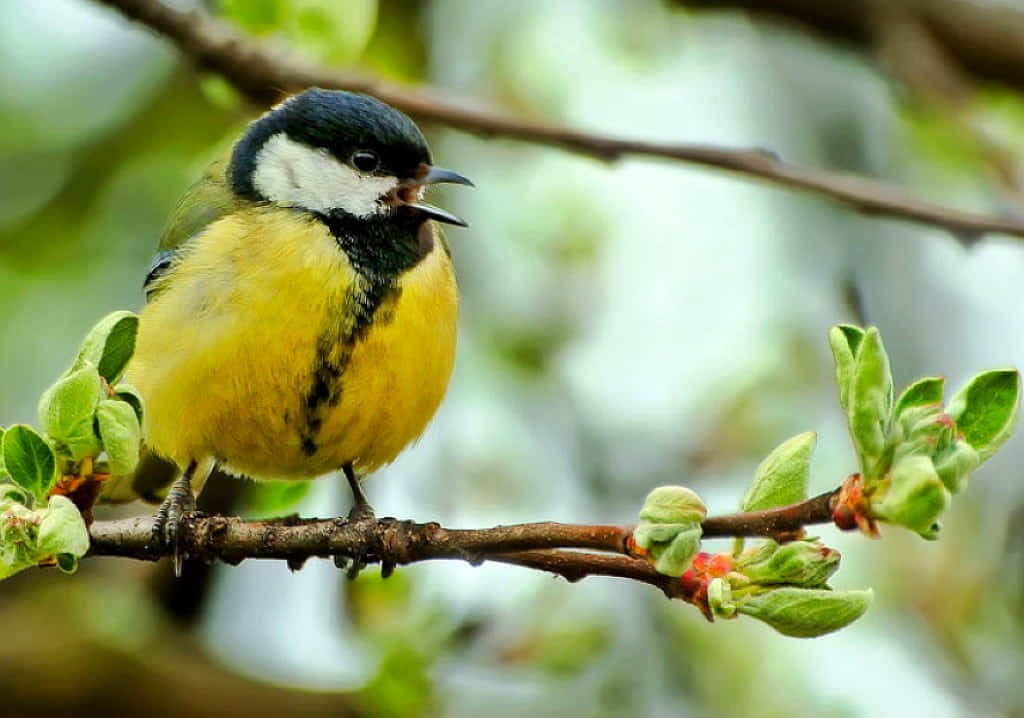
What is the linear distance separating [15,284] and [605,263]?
1908 millimetres

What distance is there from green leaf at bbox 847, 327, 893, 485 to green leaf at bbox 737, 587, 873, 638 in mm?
125

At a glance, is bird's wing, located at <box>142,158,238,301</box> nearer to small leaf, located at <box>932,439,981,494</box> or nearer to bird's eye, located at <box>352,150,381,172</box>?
bird's eye, located at <box>352,150,381,172</box>

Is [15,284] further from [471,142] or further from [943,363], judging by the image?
[943,363]

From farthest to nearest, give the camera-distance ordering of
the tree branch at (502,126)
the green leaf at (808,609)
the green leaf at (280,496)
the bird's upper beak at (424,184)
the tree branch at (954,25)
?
the tree branch at (954,25), the bird's upper beak at (424,184), the green leaf at (280,496), the tree branch at (502,126), the green leaf at (808,609)

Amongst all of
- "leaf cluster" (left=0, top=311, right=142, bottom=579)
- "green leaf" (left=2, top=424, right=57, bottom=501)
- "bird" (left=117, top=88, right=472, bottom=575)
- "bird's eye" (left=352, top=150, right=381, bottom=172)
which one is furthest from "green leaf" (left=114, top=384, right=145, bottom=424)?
"bird's eye" (left=352, top=150, right=381, bottom=172)

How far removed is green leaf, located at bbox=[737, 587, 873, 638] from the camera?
128 cm

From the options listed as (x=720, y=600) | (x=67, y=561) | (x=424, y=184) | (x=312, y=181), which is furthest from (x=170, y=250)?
(x=720, y=600)

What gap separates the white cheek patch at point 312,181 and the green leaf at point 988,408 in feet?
6.01

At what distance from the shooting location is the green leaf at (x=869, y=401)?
48.2 inches

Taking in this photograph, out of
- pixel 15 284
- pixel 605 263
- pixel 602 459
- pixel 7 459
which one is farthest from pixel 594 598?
pixel 7 459

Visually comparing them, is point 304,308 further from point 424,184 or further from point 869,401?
point 869,401

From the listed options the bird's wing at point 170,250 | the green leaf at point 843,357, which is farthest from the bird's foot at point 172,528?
the green leaf at point 843,357

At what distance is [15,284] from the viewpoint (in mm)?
→ 4277

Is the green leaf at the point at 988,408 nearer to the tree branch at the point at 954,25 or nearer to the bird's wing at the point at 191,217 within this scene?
the bird's wing at the point at 191,217
